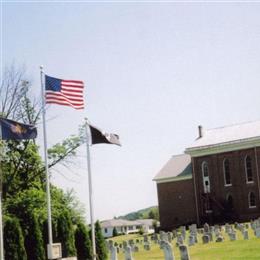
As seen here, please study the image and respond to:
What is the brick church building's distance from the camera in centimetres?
6438

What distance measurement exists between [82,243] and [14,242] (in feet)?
13.3

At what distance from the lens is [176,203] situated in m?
70.8

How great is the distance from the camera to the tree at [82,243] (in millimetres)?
27734

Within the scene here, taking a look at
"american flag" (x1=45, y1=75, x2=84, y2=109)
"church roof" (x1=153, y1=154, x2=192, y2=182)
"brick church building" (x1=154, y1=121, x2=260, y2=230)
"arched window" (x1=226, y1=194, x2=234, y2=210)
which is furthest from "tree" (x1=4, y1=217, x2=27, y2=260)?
"church roof" (x1=153, y1=154, x2=192, y2=182)

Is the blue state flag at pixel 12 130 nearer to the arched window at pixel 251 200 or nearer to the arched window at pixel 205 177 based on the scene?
the arched window at pixel 251 200

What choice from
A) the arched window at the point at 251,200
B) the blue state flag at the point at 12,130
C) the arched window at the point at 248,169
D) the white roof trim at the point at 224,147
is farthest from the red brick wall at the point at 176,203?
the blue state flag at the point at 12,130

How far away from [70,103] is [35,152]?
2195 centimetres

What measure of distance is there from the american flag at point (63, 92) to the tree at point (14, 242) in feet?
24.1

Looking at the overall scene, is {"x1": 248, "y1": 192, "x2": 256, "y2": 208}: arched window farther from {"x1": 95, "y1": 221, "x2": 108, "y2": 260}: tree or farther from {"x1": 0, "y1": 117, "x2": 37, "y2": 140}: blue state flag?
{"x1": 0, "y1": 117, "x2": 37, "y2": 140}: blue state flag

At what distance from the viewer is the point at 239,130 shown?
68.3 metres

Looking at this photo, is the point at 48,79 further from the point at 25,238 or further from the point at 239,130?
the point at 239,130

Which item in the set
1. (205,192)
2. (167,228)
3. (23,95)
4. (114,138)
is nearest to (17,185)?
(23,95)

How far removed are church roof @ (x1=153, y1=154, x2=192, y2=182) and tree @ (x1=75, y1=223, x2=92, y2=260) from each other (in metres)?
43.2

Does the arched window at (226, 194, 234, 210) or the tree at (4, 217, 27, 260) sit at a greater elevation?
the arched window at (226, 194, 234, 210)
